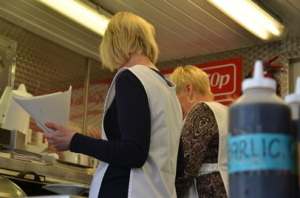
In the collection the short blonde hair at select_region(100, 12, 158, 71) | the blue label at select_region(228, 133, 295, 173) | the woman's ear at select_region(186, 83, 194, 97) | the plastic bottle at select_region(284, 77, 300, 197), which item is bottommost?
the blue label at select_region(228, 133, 295, 173)

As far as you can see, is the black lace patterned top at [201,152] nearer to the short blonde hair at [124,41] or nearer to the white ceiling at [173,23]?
the short blonde hair at [124,41]

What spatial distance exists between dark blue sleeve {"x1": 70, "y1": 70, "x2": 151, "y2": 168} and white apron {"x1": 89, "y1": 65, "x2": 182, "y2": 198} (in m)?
0.05

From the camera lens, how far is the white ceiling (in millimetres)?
4062

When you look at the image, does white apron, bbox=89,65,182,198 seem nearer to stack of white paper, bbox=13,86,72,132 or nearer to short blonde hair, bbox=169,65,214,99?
stack of white paper, bbox=13,86,72,132

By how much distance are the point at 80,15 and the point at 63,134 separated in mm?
2396

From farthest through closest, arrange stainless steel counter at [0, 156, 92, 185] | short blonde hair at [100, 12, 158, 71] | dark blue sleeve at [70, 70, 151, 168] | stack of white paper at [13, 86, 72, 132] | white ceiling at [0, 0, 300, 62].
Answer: white ceiling at [0, 0, 300, 62] < stainless steel counter at [0, 156, 92, 185] < short blonde hair at [100, 12, 158, 71] < stack of white paper at [13, 86, 72, 132] < dark blue sleeve at [70, 70, 151, 168]

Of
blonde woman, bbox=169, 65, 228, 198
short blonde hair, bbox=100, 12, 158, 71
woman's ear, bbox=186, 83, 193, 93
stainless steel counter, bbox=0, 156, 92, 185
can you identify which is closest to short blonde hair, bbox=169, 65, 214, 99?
woman's ear, bbox=186, 83, 193, 93

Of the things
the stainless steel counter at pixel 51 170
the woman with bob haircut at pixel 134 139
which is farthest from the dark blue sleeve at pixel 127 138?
the stainless steel counter at pixel 51 170

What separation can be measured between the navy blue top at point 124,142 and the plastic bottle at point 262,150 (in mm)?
1056

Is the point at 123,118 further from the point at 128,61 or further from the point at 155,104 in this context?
the point at 128,61

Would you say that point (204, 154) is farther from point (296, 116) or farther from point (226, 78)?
point (226, 78)

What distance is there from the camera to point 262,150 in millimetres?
712

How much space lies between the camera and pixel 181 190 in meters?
2.46

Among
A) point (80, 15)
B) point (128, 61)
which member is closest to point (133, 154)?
point (128, 61)
